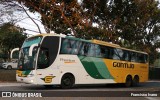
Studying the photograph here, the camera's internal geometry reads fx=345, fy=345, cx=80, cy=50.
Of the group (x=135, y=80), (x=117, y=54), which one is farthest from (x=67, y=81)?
(x=135, y=80)

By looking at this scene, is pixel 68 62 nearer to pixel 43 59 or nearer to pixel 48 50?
pixel 48 50

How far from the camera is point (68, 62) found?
1955 centimetres

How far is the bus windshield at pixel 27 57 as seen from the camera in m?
18.2

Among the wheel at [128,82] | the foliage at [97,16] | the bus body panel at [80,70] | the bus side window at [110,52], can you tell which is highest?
the foliage at [97,16]

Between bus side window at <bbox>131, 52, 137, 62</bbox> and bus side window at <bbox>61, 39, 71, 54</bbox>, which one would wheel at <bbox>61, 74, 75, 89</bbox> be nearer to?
bus side window at <bbox>61, 39, 71, 54</bbox>

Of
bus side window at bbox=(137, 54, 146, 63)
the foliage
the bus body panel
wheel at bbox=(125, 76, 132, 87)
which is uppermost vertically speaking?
the foliage

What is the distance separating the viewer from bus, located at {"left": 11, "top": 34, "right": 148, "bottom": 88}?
60.0 ft

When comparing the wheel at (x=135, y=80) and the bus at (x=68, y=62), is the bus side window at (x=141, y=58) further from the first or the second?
the bus at (x=68, y=62)

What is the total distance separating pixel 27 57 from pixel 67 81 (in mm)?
2667

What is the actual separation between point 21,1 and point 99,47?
9.61m

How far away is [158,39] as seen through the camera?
125 feet

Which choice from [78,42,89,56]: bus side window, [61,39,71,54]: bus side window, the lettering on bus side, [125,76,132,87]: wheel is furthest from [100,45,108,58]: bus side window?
[125,76,132,87]: wheel

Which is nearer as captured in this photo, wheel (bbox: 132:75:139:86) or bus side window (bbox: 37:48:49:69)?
bus side window (bbox: 37:48:49:69)

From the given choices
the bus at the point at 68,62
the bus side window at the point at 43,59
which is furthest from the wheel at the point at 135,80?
the bus side window at the point at 43,59
